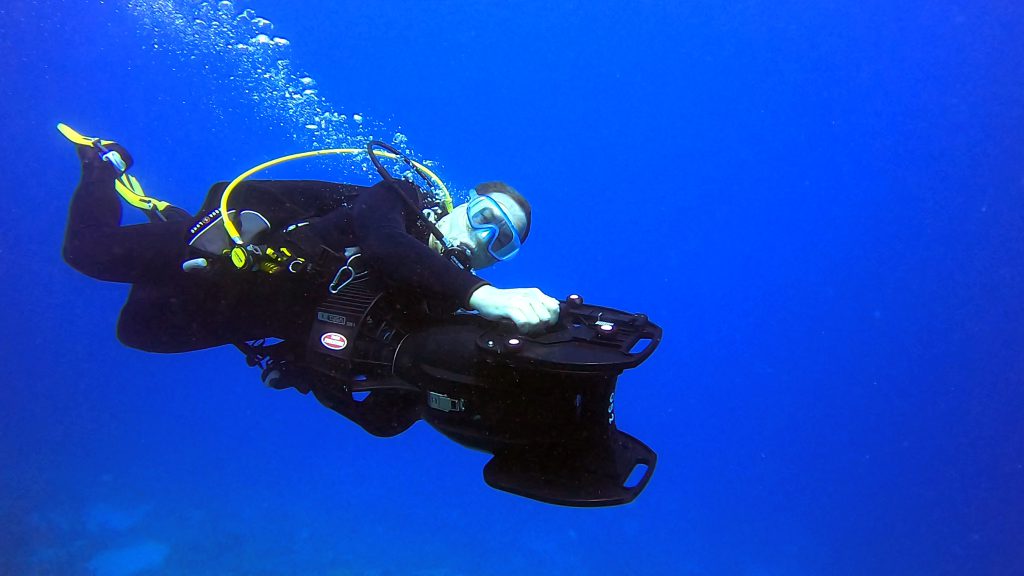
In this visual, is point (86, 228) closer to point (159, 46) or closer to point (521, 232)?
point (521, 232)

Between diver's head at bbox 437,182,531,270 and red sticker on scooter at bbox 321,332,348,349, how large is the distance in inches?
33.2

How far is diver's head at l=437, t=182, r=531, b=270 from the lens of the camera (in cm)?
303

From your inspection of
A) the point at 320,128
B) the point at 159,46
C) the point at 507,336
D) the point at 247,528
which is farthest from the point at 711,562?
the point at 159,46

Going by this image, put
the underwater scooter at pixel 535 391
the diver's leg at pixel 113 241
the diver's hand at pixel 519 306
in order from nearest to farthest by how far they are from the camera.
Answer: the underwater scooter at pixel 535 391 < the diver's hand at pixel 519 306 < the diver's leg at pixel 113 241

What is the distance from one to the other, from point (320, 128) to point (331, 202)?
7.28 metres

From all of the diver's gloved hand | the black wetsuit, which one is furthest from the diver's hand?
the diver's gloved hand

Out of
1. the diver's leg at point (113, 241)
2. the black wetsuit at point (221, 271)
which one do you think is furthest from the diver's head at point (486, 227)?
the diver's leg at point (113, 241)

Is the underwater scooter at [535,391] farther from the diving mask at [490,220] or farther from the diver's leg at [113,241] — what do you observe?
the diver's leg at [113,241]

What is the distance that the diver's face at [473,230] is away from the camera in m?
3.05

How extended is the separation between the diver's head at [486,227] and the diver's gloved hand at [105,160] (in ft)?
10.1

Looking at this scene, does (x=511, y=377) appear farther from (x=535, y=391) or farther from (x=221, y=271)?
(x=221, y=271)

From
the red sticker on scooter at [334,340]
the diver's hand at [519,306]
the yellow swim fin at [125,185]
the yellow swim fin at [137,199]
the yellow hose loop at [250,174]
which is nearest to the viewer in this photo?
the diver's hand at [519,306]

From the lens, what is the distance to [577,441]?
204 cm

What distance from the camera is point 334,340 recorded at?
2.57 metres
